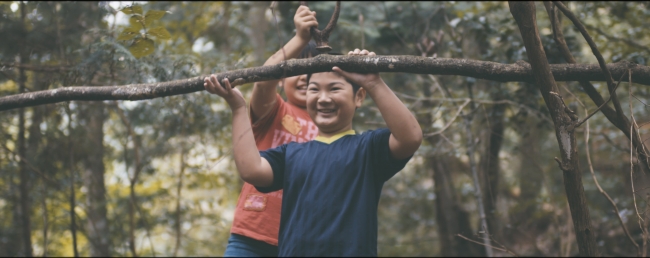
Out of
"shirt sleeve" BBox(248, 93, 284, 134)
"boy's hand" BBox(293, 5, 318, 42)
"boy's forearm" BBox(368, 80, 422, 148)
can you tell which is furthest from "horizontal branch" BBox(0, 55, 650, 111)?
"shirt sleeve" BBox(248, 93, 284, 134)

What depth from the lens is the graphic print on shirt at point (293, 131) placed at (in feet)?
8.91

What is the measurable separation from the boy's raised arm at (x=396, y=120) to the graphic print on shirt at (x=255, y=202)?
859mm

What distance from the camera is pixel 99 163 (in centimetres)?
543

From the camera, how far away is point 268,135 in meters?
2.74

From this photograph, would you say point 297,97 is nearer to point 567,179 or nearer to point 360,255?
point 360,255

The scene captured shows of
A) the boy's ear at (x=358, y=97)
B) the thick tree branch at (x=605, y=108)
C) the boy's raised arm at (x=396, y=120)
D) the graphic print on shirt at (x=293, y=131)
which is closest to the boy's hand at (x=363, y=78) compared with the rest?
the boy's raised arm at (x=396, y=120)

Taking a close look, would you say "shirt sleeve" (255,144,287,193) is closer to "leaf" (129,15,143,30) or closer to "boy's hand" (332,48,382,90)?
"boy's hand" (332,48,382,90)

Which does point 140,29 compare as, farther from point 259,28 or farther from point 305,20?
point 259,28

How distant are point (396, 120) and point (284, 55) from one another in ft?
2.22

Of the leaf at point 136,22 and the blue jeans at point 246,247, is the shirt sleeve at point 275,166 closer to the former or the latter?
the blue jeans at point 246,247

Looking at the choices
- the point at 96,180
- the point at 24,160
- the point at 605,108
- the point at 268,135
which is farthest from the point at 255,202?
the point at 96,180

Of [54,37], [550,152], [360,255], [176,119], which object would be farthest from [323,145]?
[550,152]

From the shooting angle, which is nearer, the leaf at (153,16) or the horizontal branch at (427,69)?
the horizontal branch at (427,69)

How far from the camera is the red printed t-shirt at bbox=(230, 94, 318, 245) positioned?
2.50 m
